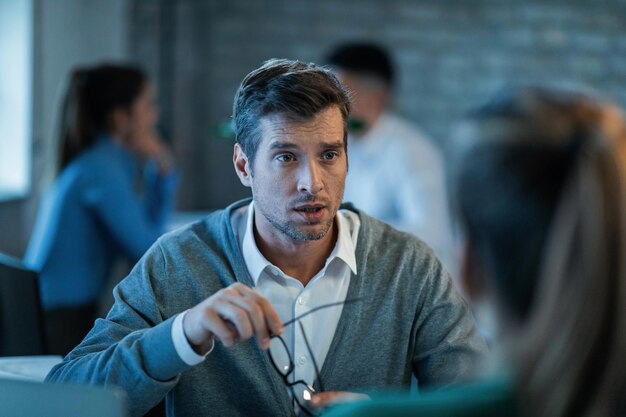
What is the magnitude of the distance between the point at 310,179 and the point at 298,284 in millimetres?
204

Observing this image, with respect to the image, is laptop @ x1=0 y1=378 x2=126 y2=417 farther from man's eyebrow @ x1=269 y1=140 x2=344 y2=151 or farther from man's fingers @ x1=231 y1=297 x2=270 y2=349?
man's eyebrow @ x1=269 y1=140 x2=344 y2=151

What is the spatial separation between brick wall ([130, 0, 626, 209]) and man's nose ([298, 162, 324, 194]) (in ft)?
9.20

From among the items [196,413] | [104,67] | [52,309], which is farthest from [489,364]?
[104,67]

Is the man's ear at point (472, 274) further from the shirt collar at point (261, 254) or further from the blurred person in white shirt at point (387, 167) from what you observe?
the blurred person in white shirt at point (387, 167)

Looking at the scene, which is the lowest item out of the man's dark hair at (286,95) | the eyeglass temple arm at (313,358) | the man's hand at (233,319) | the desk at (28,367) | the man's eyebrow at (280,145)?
the desk at (28,367)

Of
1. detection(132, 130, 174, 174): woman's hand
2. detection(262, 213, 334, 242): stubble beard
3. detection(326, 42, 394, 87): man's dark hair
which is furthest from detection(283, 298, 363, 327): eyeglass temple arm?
detection(326, 42, 394, 87): man's dark hair

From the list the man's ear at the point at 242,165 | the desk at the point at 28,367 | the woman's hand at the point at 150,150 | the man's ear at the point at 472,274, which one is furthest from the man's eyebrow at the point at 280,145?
the woman's hand at the point at 150,150

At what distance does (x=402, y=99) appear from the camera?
15.3ft

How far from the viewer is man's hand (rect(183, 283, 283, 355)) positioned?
117cm

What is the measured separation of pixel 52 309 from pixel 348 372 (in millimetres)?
1525

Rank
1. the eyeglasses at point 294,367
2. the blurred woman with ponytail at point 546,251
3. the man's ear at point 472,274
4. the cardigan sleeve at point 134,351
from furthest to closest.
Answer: the eyeglasses at point 294,367 < the cardigan sleeve at point 134,351 < the man's ear at point 472,274 < the blurred woman with ponytail at point 546,251

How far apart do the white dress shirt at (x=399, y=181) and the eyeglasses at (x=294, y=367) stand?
67.4 inches

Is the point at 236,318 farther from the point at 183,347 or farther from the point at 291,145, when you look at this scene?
the point at 291,145

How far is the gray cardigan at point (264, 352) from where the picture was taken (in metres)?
1.46
